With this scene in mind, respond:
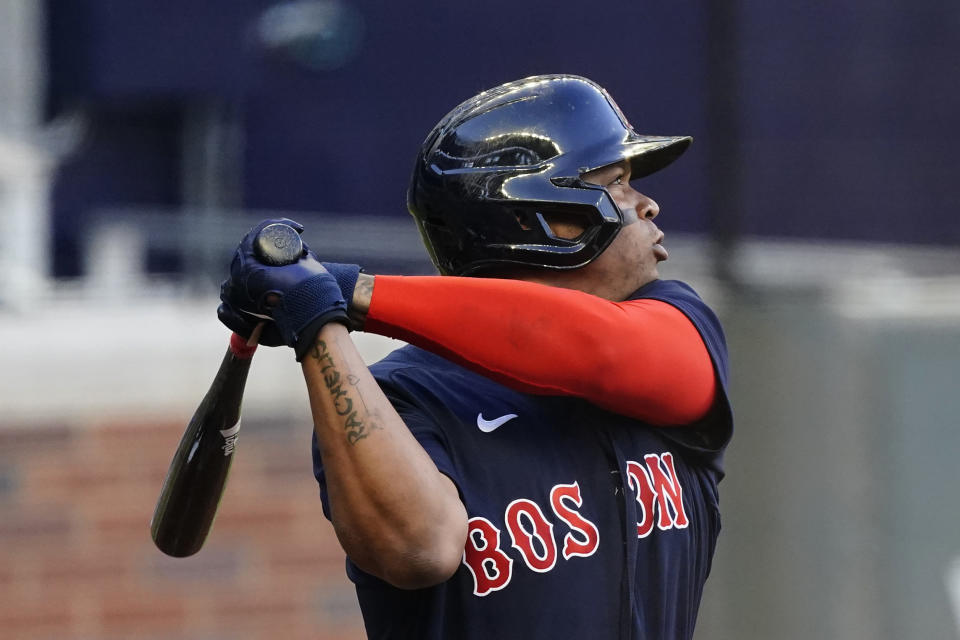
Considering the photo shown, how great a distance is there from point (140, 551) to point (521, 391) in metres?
3.20

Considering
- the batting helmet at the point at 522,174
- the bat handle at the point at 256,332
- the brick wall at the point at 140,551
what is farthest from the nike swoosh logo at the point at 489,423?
the brick wall at the point at 140,551

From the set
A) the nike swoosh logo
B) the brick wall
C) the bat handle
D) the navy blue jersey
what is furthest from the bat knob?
the brick wall

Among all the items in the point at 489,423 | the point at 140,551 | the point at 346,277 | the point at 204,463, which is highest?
the point at 346,277

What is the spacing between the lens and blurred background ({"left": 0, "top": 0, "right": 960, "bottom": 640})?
199 inches

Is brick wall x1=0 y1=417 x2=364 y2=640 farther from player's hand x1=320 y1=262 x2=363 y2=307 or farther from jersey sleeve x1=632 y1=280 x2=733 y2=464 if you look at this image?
player's hand x1=320 y1=262 x2=363 y2=307

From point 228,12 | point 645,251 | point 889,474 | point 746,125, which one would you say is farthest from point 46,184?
point 645,251

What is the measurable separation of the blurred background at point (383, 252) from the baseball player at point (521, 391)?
2788 millimetres

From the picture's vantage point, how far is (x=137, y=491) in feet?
16.6

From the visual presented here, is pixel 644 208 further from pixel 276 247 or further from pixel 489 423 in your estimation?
pixel 276 247

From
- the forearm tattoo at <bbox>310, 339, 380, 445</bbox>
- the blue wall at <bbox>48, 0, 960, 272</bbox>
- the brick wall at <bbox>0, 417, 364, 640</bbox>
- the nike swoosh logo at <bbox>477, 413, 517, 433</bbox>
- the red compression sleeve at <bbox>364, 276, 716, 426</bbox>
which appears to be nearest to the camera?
the forearm tattoo at <bbox>310, 339, 380, 445</bbox>

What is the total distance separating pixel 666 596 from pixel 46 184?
433 cm

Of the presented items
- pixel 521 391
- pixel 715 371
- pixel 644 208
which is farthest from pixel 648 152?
pixel 521 391

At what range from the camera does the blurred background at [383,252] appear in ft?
16.6

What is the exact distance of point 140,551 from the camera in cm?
502
